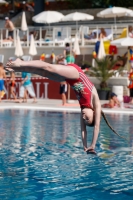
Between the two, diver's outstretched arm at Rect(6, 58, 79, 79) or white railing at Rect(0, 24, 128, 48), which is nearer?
diver's outstretched arm at Rect(6, 58, 79, 79)

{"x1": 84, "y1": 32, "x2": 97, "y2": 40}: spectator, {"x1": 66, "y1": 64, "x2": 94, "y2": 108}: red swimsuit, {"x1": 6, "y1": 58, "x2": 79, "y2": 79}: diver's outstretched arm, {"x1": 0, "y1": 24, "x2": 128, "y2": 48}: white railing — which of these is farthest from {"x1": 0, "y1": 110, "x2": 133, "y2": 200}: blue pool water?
{"x1": 84, "y1": 32, "x2": 97, "y2": 40}: spectator

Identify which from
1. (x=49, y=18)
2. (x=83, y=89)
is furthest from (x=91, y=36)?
(x=83, y=89)

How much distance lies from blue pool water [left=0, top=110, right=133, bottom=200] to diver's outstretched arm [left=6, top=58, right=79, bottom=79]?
1.63 m

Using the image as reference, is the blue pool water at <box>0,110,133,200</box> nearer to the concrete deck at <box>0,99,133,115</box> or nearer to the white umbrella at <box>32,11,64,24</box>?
the concrete deck at <box>0,99,133,115</box>

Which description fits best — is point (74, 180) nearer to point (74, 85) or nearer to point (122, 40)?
point (74, 85)

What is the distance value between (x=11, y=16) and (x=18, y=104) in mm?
15626

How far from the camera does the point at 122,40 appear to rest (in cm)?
2258

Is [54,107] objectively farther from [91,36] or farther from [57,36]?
[57,36]

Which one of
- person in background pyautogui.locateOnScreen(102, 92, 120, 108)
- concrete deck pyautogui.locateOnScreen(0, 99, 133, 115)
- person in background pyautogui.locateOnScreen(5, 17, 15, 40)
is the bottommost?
concrete deck pyautogui.locateOnScreen(0, 99, 133, 115)

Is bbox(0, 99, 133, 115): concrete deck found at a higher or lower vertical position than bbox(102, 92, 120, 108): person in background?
lower

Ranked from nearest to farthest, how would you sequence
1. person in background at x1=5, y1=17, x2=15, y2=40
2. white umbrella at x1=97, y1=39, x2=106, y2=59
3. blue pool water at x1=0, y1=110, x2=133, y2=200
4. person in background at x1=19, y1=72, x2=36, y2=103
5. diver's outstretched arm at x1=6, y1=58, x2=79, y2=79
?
1. diver's outstretched arm at x1=6, y1=58, x2=79, y2=79
2. blue pool water at x1=0, y1=110, x2=133, y2=200
3. person in background at x1=19, y1=72, x2=36, y2=103
4. white umbrella at x1=97, y1=39, x2=106, y2=59
5. person in background at x1=5, y1=17, x2=15, y2=40

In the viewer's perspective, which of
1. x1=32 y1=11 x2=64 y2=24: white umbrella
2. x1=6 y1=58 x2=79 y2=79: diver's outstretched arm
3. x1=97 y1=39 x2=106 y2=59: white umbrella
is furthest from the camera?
x1=32 y1=11 x2=64 y2=24: white umbrella

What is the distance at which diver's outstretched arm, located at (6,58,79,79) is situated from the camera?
23.9 feet

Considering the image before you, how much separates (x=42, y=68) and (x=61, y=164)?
242 cm
